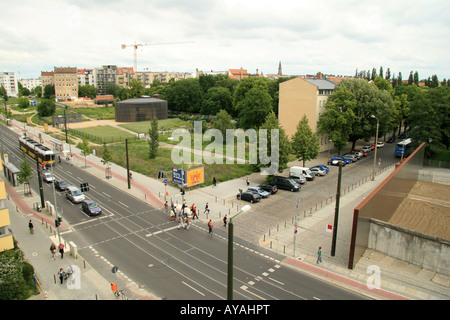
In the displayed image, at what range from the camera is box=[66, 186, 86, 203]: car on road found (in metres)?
31.5

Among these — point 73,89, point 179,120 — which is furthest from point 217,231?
point 73,89

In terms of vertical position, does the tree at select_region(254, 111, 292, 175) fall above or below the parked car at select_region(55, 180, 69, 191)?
above

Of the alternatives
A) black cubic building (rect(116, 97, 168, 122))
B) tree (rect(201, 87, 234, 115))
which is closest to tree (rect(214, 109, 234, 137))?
tree (rect(201, 87, 234, 115))

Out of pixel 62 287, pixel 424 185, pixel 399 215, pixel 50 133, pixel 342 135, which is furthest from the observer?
pixel 50 133

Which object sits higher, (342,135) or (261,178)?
(342,135)

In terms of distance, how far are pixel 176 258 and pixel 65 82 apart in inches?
6222

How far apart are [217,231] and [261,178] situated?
16.8 meters

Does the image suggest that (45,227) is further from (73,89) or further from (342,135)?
(73,89)

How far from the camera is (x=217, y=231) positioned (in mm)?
25531

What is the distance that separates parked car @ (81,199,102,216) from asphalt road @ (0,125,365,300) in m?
0.53

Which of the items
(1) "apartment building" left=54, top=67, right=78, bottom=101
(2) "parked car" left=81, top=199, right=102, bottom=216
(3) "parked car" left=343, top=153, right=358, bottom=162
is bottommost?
(2) "parked car" left=81, top=199, right=102, bottom=216

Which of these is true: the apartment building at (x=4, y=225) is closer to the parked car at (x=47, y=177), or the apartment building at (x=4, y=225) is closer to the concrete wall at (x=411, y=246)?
the parked car at (x=47, y=177)

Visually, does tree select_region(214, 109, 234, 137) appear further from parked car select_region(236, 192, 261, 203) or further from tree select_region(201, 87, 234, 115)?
tree select_region(201, 87, 234, 115)

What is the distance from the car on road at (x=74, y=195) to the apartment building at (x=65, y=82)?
5325 inches
